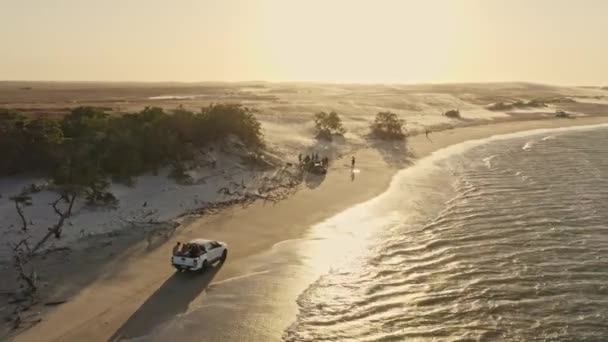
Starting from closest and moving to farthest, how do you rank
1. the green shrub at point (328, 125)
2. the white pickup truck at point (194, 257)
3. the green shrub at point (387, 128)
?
the white pickup truck at point (194, 257), the green shrub at point (328, 125), the green shrub at point (387, 128)

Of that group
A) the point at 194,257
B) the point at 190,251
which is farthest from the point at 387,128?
the point at 194,257

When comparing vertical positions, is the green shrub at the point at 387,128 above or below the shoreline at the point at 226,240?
above

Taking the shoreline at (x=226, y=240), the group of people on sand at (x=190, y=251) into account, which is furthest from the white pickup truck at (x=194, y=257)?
the shoreline at (x=226, y=240)

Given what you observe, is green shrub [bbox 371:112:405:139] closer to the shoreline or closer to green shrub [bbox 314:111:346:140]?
green shrub [bbox 314:111:346:140]

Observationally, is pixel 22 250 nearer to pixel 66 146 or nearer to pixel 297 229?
pixel 66 146

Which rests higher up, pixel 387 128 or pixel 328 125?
pixel 328 125

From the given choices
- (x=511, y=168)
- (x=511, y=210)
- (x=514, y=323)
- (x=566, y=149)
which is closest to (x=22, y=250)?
(x=514, y=323)

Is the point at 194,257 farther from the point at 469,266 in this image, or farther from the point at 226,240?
the point at 469,266

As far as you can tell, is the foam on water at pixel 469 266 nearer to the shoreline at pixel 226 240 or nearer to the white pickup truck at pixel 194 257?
the shoreline at pixel 226 240
